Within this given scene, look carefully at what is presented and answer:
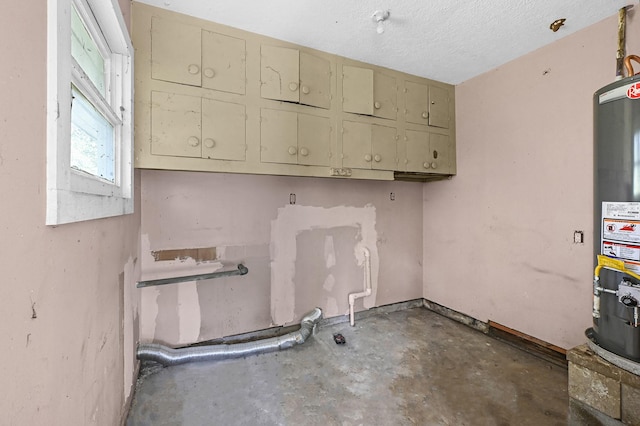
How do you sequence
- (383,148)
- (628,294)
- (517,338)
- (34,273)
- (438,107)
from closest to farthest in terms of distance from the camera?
(34,273) < (628,294) < (517,338) < (383,148) < (438,107)

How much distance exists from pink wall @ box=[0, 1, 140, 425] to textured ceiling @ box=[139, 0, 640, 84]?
1.39 meters

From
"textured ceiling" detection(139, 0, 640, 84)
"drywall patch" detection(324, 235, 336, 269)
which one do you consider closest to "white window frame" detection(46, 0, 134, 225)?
"textured ceiling" detection(139, 0, 640, 84)

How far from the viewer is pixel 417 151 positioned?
2.62 m

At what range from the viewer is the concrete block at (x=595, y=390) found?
1273 mm

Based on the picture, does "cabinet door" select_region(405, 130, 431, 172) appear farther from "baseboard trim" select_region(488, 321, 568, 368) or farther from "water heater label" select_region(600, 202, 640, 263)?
"baseboard trim" select_region(488, 321, 568, 368)

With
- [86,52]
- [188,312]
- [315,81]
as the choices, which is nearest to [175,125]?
[86,52]

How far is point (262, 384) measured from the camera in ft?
6.07

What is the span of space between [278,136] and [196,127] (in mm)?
562

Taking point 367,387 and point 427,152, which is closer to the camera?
point 367,387

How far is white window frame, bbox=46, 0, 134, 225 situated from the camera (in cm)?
72

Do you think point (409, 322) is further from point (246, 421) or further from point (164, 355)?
point (164, 355)

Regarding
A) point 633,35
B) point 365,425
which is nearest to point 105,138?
point 365,425

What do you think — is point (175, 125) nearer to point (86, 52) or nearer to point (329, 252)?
point (86, 52)

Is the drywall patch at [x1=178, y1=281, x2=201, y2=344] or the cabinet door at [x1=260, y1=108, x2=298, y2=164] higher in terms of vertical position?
the cabinet door at [x1=260, y1=108, x2=298, y2=164]
